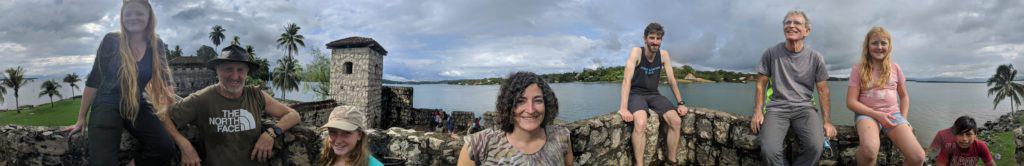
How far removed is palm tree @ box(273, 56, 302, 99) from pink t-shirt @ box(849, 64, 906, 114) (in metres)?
43.9

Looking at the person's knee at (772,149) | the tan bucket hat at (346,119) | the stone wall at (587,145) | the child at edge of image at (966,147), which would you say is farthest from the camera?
the child at edge of image at (966,147)

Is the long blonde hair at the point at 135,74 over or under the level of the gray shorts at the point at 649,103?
over

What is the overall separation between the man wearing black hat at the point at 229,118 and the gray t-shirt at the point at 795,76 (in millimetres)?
3730

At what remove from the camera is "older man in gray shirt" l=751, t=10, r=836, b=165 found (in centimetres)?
334

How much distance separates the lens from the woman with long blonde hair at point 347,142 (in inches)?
94.6

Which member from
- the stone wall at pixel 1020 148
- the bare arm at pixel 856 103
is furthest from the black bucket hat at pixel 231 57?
the stone wall at pixel 1020 148

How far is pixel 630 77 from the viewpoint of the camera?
12.0 ft

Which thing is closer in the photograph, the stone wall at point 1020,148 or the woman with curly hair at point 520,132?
the woman with curly hair at point 520,132

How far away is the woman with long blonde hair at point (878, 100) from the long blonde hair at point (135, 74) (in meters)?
4.98

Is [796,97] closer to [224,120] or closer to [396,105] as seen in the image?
[224,120]

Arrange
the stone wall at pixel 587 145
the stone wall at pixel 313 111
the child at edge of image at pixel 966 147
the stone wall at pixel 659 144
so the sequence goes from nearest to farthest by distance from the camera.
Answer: the stone wall at pixel 587 145 < the stone wall at pixel 659 144 < the child at edge of image at pixel 966 147 < the stone wall at pixel 313 111

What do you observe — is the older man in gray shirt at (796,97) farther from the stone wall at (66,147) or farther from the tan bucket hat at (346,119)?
the stone wall at (66,147)

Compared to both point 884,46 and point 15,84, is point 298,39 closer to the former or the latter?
point 15,84

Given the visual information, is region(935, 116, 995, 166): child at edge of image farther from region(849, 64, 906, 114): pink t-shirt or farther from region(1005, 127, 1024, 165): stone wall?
region(849, 64, 906, 114): pink t-shirt
